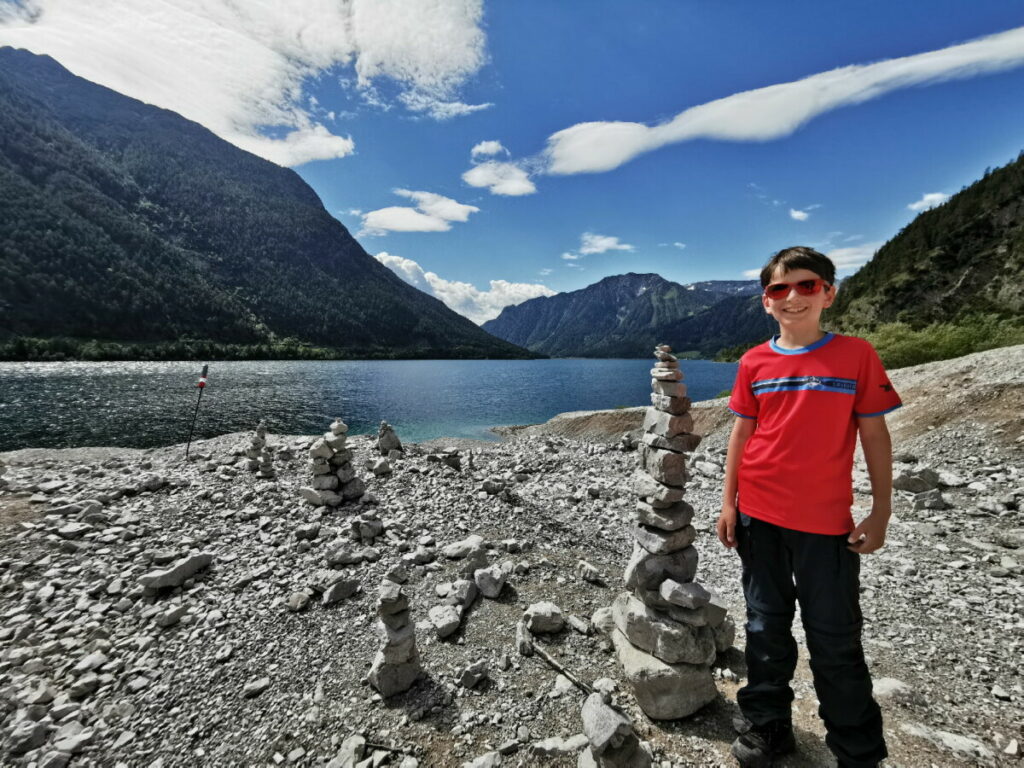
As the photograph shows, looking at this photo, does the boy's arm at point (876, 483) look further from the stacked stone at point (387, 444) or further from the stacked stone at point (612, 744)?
the stacked stone at point (387, 444)

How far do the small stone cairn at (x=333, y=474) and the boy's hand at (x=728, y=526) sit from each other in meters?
9.81

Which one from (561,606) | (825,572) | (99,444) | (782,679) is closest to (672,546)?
(782,679)

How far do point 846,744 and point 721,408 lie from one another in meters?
24.5

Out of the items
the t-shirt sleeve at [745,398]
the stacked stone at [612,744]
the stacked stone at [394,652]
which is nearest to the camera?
the stacked stone at [612,744]

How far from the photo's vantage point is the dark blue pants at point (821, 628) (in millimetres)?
3604

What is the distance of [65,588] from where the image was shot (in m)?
7.60

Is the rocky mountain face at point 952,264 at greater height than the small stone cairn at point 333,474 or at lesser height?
greater

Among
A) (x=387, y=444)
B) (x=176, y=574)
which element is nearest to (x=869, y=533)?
(x=176, y=574)

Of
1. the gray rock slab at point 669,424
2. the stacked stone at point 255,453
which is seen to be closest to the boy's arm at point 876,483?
the gray rock slab at point 669,424

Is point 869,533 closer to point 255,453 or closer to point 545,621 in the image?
point 545,621

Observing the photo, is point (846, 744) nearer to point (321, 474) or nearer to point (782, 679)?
point (782, 679)

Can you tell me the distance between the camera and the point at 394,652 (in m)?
5.49

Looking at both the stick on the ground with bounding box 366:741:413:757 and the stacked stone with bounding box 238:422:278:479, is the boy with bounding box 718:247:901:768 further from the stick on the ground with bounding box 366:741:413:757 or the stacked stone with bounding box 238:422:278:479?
the stacked stone with bounding box 238:422:278:479

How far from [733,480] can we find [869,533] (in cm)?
114
